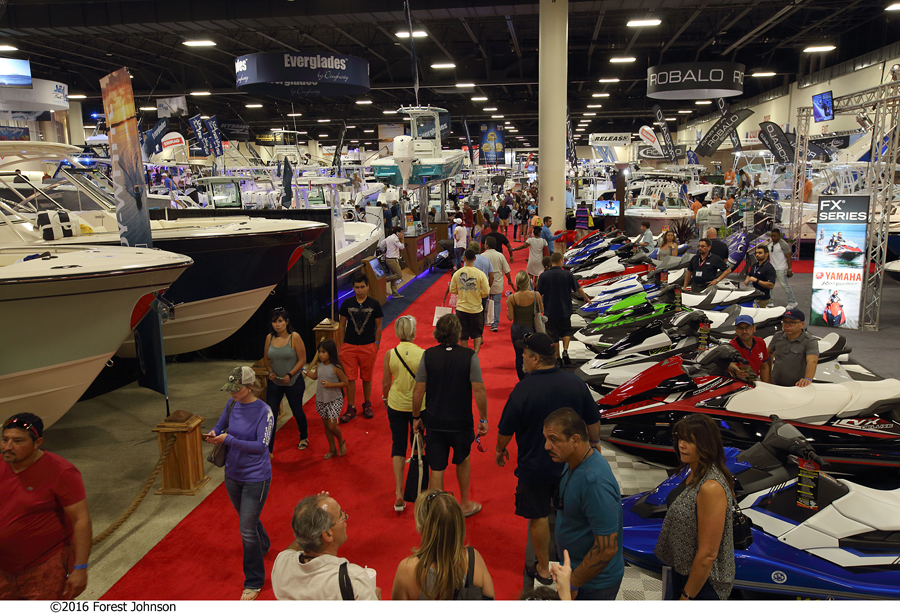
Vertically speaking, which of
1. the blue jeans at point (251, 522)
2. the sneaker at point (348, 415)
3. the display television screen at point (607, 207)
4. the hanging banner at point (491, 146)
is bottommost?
the sneaker at point (348, 415)

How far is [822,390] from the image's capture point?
15.2ft

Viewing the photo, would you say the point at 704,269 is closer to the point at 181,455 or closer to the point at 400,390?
the point at 400,390

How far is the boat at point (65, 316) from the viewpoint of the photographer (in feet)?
15.7

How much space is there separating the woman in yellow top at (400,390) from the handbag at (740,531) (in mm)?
2355

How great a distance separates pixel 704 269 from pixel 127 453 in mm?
8706

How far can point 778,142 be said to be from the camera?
19.6 metres

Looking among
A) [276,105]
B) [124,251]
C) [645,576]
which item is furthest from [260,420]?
[276,105]

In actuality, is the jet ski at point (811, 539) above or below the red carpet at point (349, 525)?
above

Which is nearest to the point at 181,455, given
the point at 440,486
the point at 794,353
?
the point at 440,486

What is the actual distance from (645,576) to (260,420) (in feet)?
8.49

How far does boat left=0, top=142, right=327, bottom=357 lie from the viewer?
7223 mm

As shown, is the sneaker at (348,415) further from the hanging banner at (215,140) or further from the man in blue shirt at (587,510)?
the hanging banner at (215,140)

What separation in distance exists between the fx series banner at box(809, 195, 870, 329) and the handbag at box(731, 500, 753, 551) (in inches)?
332

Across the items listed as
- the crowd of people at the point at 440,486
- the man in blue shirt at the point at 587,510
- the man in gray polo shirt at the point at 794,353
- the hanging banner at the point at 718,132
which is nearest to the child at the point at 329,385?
the crowd of people at the point at 440,486
